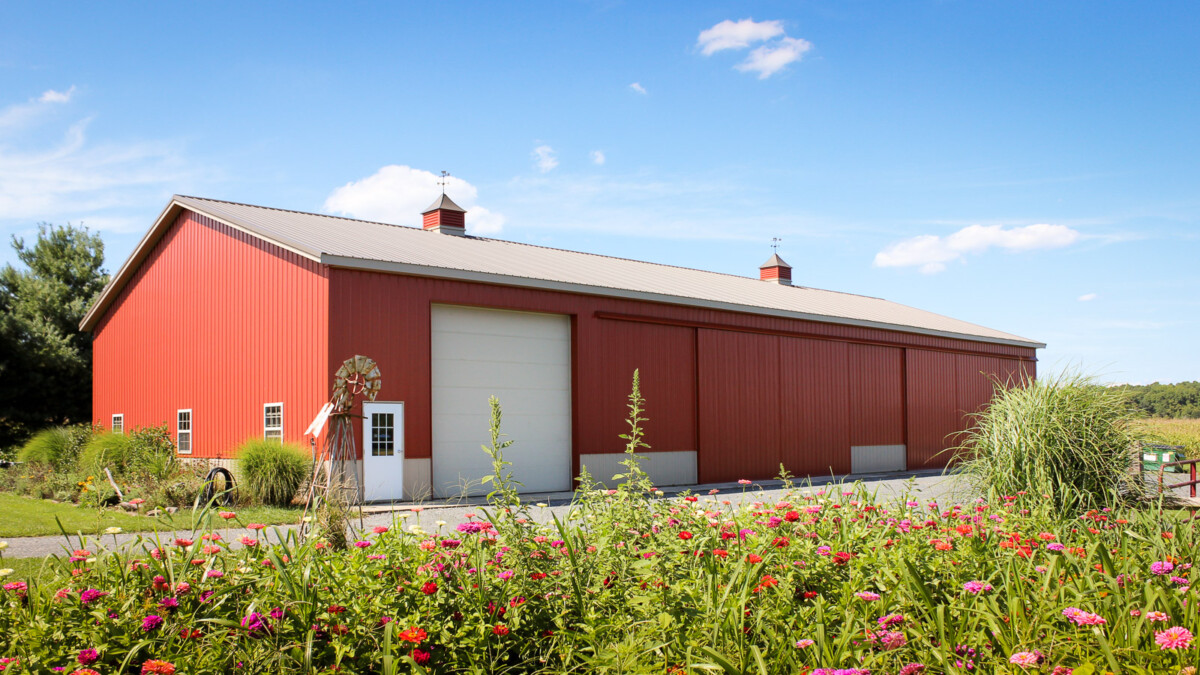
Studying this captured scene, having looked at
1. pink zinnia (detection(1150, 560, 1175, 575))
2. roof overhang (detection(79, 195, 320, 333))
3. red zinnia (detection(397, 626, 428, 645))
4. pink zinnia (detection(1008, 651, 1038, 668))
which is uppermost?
roof overhang (detection(79, 195, 320, 333))

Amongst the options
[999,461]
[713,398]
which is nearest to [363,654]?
[999,461]

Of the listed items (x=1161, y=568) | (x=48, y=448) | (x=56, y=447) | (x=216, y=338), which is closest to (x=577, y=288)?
(x=216, y=338)

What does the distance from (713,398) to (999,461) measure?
10.3 metres

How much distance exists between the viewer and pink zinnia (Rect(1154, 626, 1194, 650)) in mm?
3088

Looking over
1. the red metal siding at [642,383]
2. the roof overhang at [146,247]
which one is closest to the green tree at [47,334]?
the roof overhang at [146,247]

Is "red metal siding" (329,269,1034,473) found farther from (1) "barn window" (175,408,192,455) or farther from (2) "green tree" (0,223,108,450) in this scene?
(2) "green tree" (0,223,108,450)

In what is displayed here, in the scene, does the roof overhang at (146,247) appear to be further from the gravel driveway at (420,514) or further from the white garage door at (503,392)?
the gravel driveway at (420,514)

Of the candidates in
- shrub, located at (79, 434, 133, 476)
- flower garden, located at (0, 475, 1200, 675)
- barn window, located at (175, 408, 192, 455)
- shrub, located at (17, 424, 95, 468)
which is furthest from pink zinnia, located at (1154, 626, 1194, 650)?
shrub, located at (17, 424, 95, 468)

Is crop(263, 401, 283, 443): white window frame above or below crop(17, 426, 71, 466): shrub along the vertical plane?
above

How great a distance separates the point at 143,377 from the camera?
20.0 meters

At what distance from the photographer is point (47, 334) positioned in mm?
28766

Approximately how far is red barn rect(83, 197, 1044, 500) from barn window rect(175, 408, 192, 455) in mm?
63

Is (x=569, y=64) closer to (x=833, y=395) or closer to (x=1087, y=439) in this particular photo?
(x=1087, y=439)

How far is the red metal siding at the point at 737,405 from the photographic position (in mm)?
18047
